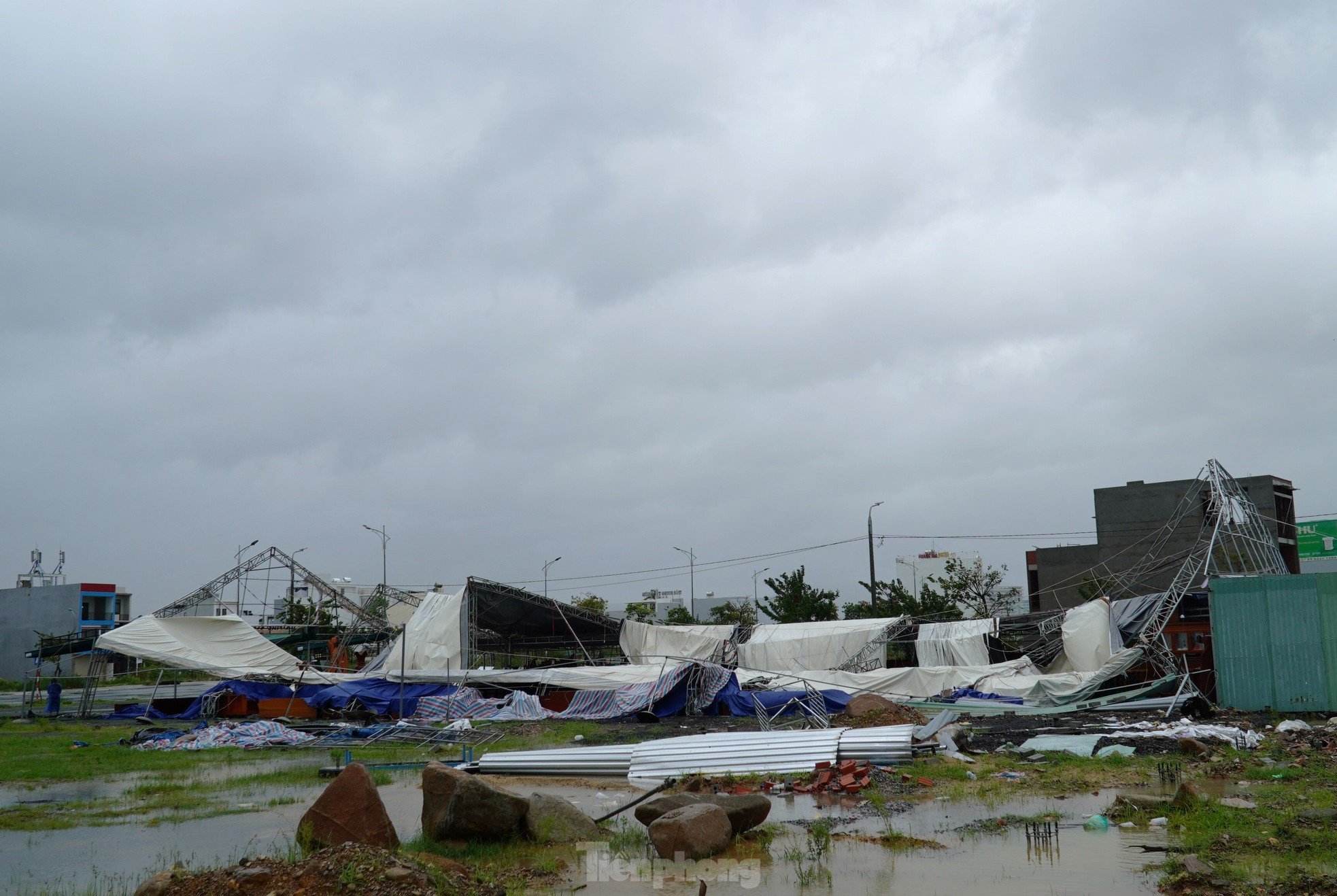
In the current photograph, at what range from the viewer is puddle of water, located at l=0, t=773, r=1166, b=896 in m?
8.53

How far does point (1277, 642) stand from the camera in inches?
858

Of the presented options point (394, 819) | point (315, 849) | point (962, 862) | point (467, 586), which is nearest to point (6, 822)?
point (394, 819)

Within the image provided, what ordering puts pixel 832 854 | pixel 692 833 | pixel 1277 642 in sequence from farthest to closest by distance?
1. pixel 1277 642
2. pixel 832 854
3. pixel 692 833

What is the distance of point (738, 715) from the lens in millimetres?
26641

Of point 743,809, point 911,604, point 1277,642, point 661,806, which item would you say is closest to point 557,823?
point 661,806

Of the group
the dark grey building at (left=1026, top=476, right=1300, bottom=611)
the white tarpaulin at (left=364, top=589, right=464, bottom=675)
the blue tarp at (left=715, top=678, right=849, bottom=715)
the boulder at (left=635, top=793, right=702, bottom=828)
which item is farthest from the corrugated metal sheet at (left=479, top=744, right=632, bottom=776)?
the dark grey building at (left=1026, top=476, right=1300, bottom=611)

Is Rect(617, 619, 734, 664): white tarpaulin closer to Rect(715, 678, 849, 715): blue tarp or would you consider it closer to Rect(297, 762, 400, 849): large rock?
Rect(715, 678, 849, 715): blue tarp

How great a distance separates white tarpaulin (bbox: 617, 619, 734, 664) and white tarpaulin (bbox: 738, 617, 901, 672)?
3.84ft

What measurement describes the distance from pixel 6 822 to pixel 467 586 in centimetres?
2160

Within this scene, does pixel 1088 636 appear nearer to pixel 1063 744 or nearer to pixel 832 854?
pixel 1063 744

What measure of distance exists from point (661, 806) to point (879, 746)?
5.48 m

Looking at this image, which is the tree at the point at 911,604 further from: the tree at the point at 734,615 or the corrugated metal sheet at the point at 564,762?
the corrugated metal sheet at the point at 564,762

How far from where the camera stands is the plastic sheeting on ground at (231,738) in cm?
2161

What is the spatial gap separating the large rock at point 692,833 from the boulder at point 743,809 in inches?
11.4
